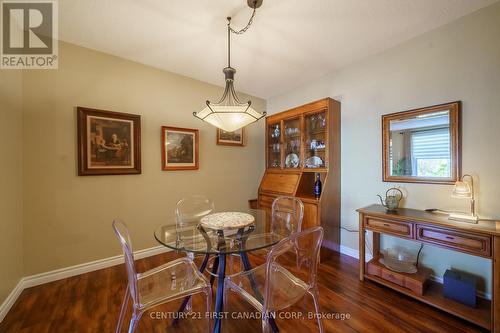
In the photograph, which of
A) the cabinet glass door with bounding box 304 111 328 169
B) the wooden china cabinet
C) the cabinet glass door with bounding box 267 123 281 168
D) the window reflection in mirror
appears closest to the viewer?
the window reflection in mirror

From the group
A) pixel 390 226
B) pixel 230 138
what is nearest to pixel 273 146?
pixel 230 138

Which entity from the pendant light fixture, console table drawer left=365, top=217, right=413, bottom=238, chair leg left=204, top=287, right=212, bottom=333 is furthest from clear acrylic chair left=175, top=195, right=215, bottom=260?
console table drawer left=365, top=217, right=413, bottom=238

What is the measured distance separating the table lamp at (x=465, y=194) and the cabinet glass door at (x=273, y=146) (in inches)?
84.1

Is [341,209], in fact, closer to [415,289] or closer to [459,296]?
[415,289]

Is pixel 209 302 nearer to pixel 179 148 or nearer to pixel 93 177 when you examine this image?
pixel 93 177

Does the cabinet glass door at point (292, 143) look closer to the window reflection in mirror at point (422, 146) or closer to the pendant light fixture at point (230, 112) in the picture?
the window reflection in mirror at point (422, 146)

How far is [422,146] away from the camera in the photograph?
6.76 ft

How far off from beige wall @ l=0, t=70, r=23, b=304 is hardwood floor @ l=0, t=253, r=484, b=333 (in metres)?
0.31

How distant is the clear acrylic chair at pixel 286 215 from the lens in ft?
6.40

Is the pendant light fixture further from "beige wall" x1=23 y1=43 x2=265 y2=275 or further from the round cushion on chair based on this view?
"beige wall" x1=23 y1=43 x2=265 y2=275

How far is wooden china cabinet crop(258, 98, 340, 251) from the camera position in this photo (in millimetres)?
2602

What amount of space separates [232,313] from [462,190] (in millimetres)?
2202

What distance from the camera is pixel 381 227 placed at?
1.97 m

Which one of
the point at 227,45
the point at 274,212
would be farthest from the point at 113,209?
the point at 227,45
